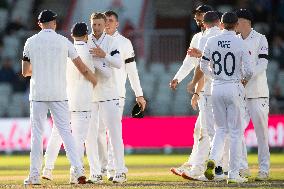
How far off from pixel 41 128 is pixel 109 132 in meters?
1.23

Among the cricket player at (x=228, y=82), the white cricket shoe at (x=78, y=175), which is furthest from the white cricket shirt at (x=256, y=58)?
the white cricket shoe at (x=78, y=175)

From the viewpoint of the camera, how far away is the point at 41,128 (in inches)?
619

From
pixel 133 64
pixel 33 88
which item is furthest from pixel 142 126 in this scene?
pixel 33 88

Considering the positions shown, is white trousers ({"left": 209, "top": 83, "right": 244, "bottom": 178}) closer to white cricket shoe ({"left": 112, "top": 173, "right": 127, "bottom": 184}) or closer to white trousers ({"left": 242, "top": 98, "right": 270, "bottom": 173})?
white trousers ({"left": 242, "top": 98, "right": 270, "bottom": 173})

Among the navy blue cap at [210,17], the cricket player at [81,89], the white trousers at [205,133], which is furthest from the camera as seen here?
the white trousers at [205,133]

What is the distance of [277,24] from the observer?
32.3m

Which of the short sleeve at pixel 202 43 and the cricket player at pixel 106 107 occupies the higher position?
the short sleeve at pixel 202 43

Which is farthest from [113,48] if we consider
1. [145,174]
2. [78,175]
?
[145,174]

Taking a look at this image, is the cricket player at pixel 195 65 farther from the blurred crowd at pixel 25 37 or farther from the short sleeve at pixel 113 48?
the blurred crowd at pixel 25 37

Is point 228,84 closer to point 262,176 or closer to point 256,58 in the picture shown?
point 256,58

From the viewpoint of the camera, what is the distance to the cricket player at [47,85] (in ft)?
51.1

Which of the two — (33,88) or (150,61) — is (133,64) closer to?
→ (33,88)

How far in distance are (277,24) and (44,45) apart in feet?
57.9

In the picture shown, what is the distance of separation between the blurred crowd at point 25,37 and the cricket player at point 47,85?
13609 mm
